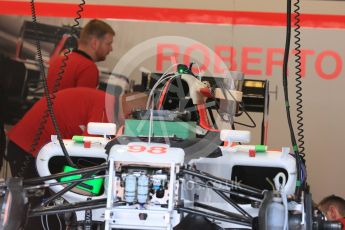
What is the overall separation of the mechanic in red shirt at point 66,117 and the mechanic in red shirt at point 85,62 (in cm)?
37

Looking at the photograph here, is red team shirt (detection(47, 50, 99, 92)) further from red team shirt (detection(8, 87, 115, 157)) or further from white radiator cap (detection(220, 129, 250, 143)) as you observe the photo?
white radiator cap (detection(220, 129, 250, 143))

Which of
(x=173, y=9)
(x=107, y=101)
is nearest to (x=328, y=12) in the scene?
(x=173, y=9)

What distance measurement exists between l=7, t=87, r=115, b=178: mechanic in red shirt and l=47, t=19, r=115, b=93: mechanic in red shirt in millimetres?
372

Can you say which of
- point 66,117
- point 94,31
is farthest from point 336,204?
point 94,31

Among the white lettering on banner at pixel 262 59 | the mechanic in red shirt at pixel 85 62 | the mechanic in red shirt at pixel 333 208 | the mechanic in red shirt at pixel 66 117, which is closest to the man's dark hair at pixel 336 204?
the mechanic in red shirt at pixel 333 208

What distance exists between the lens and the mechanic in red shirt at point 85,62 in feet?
14.1

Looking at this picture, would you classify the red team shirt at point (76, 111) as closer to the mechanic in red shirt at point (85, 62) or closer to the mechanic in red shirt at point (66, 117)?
the mechanic in red shirt at point (66, 117)

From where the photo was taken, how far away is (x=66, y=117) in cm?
368

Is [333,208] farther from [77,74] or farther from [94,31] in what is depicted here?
[94,31]

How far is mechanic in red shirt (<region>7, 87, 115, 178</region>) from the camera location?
12.0ft

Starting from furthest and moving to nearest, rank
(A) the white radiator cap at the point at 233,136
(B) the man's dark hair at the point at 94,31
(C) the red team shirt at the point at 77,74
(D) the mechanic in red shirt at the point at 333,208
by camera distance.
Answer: (B) the man's dark hair at the point at 94,31, (C) the red team shirt at the point at 77,74, (D) the mechanic in red shirt at the point at 333,208, (A) the white radiator cap at the point at 233,136

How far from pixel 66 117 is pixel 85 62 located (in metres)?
0.75

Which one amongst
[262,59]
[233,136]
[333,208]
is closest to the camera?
[233,136]

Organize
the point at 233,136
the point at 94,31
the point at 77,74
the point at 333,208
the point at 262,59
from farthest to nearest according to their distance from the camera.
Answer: the point at 262,59, the point at 94,31, the point at 77,74, the point at 333,208, the point at 233,136
